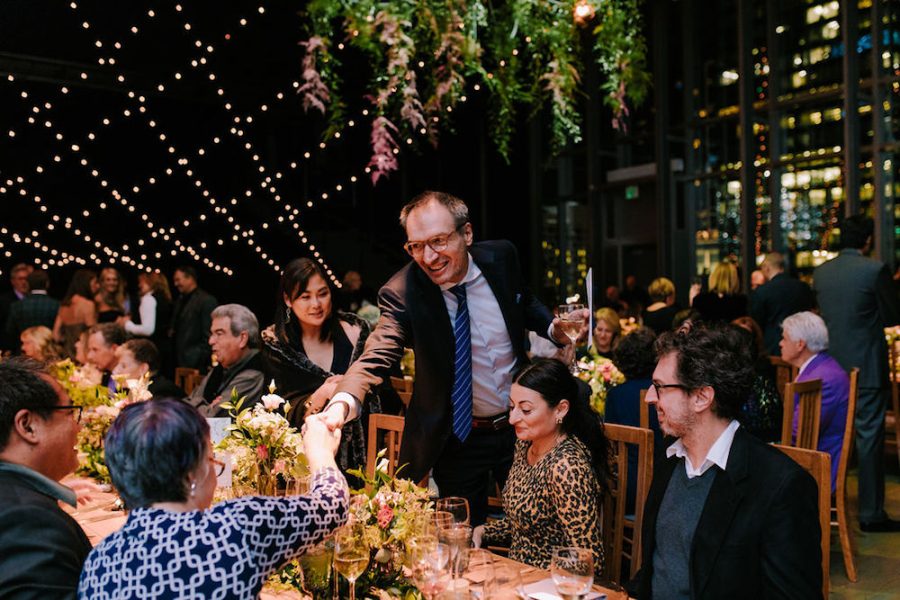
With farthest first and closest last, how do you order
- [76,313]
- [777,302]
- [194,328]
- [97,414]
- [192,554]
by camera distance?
[194,328] → [76,313] → [777,302] → [97,414] → [192,554]

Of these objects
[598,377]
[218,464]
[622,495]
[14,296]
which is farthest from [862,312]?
[14,296]

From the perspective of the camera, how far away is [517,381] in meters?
2.94

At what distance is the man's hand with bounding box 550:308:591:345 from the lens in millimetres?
2723

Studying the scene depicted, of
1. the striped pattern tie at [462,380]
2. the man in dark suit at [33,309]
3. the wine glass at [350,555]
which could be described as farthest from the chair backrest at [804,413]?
the man in dark suit at [33,309]

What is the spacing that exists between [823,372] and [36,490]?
3.72 m

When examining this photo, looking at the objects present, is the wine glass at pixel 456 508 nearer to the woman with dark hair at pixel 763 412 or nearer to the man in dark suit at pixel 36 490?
the man in dark suit at pixel 36 490

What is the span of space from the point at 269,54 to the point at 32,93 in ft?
8.09

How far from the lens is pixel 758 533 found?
6.25ft

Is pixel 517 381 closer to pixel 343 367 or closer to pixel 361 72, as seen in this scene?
pixel 343 367

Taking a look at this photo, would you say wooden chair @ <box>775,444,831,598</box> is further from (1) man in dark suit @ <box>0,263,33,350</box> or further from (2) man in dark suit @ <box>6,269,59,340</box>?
(1) man in dark suit @ <box>0,263,33,350</box>

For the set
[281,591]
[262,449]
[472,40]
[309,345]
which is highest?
[472,40]

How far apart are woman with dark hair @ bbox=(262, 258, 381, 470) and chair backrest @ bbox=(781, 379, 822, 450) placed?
1.92 metres

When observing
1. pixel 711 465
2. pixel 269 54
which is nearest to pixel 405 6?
pixel 269 54

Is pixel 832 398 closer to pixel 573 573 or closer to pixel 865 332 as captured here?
pixel 865 332
